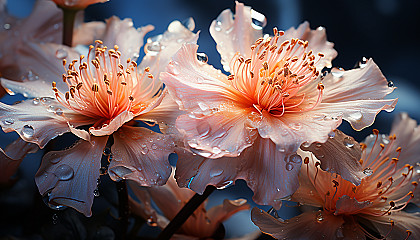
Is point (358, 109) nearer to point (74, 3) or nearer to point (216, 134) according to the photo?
point (216, 134)

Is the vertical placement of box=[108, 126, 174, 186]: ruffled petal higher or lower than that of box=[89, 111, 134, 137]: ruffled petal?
lower

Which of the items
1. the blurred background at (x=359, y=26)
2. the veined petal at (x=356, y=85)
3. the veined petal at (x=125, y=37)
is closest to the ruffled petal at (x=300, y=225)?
the veined petal at (x=356, y=85)

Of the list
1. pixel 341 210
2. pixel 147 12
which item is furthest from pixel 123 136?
pixel 147 12

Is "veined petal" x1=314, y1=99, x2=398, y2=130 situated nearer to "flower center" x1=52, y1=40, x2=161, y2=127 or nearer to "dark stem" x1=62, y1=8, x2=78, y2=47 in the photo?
"flower center" x1=52, y1=40, x2=161, y2=127

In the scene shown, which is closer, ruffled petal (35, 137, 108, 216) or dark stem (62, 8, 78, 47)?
ruffled petal (35, 137, 108, 216)

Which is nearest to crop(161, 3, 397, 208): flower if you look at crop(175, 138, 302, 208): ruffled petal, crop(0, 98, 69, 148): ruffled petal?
crop(175, 138, 302, 208): ruffled petal

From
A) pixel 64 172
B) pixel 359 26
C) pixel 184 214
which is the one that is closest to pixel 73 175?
pixel 64 172

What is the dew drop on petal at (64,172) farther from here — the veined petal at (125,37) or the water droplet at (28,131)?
the veined petal at (125,37)
